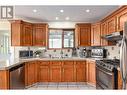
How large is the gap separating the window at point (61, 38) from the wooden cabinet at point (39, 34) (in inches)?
18.9

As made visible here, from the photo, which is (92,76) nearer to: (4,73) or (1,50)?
(4,73)

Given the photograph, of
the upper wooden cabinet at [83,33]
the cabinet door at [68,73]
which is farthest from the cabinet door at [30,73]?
the upper wooden cabinet at [83,33]

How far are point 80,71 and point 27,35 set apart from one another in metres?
2.16

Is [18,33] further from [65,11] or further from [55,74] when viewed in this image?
[55,74]

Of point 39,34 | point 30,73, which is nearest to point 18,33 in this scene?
point 39,34

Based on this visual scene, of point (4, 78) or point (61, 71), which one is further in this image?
point (61, 71)

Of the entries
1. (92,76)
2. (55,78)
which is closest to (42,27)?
(55,78)

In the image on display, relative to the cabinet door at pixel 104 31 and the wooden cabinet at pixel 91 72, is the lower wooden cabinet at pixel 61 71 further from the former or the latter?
the cabinet door at pixel 104 31

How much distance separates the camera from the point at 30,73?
5.84 m

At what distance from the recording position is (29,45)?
6559 mm

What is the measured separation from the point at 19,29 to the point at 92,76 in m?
2.69

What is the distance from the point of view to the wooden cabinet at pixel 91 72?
5728 mm

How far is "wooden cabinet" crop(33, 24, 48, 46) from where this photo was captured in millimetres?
6828

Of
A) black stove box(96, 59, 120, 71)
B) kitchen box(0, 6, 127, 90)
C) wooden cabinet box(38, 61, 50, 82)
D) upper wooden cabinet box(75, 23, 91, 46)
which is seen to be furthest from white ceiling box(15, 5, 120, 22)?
wooden cabinet box(38, 61, 50, 82)
